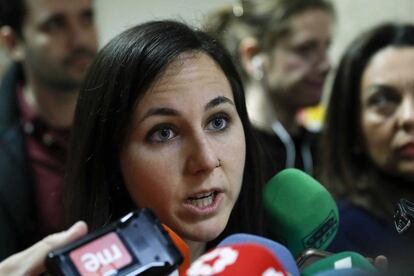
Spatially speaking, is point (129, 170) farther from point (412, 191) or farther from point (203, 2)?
point (203, 2)

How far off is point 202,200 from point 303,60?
1.16 meters

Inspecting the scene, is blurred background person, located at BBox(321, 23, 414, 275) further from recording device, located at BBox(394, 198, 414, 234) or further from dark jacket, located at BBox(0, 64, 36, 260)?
dark jacket, located at BBox(0, 64, 36, 260)

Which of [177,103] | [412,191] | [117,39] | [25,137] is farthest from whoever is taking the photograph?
[25,137]

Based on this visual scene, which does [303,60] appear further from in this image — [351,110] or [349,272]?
[349,272]

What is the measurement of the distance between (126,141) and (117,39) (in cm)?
16

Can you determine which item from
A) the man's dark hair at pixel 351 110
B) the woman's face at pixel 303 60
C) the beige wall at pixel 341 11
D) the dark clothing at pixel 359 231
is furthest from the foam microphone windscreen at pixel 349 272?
the beige wall at pixel 341 11

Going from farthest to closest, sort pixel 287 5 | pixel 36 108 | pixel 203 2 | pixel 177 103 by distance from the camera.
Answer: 1. pixel 203 2
2. pixel 287 5
3. pixel 36 108
4. pixel 177 103

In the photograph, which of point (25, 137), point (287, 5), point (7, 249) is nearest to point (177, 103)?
point (7, 249)

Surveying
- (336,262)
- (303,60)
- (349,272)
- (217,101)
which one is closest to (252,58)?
(303,60)

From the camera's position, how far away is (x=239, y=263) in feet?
2.13

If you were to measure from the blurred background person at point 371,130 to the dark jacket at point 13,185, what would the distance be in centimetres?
63

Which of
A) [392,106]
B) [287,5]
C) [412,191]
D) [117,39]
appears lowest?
[412,191]

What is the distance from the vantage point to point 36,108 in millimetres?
1802

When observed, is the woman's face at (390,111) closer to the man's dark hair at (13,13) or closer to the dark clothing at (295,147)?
the dark clothing at (295,147)
